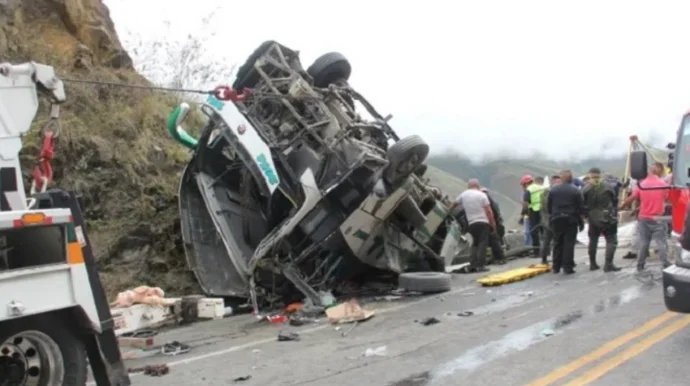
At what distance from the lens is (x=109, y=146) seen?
1192 centimetres

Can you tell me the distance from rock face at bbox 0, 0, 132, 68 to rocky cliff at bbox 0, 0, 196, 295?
20mm

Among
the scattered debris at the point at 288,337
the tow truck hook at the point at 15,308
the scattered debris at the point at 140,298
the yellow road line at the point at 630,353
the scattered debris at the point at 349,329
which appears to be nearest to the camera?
the tow truck hook at the point at 15,308

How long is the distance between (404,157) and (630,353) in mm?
3875

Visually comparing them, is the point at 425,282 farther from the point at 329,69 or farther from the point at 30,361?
the point at 30,361

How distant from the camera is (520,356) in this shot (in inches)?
237

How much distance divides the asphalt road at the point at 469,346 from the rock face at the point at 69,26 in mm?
7782

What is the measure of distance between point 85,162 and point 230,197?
8.59 feet

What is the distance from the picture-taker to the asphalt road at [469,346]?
5.51 m

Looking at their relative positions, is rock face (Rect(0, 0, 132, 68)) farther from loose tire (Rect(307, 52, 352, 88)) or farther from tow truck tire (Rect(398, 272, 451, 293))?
tow truck tire (Rect(398, 272, 451, 293))

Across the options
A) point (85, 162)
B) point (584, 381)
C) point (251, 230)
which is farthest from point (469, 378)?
point (85, 162)

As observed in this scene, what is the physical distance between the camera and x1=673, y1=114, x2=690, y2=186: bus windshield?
7746 mm

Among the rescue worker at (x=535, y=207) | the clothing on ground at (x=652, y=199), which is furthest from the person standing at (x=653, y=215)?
the rescue worker at (x=535, y=207)

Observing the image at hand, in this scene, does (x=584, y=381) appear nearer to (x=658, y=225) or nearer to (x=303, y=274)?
(x=303, y=274)

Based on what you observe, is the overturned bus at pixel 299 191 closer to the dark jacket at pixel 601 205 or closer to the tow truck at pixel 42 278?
the dark jacket at pixel 601 205
